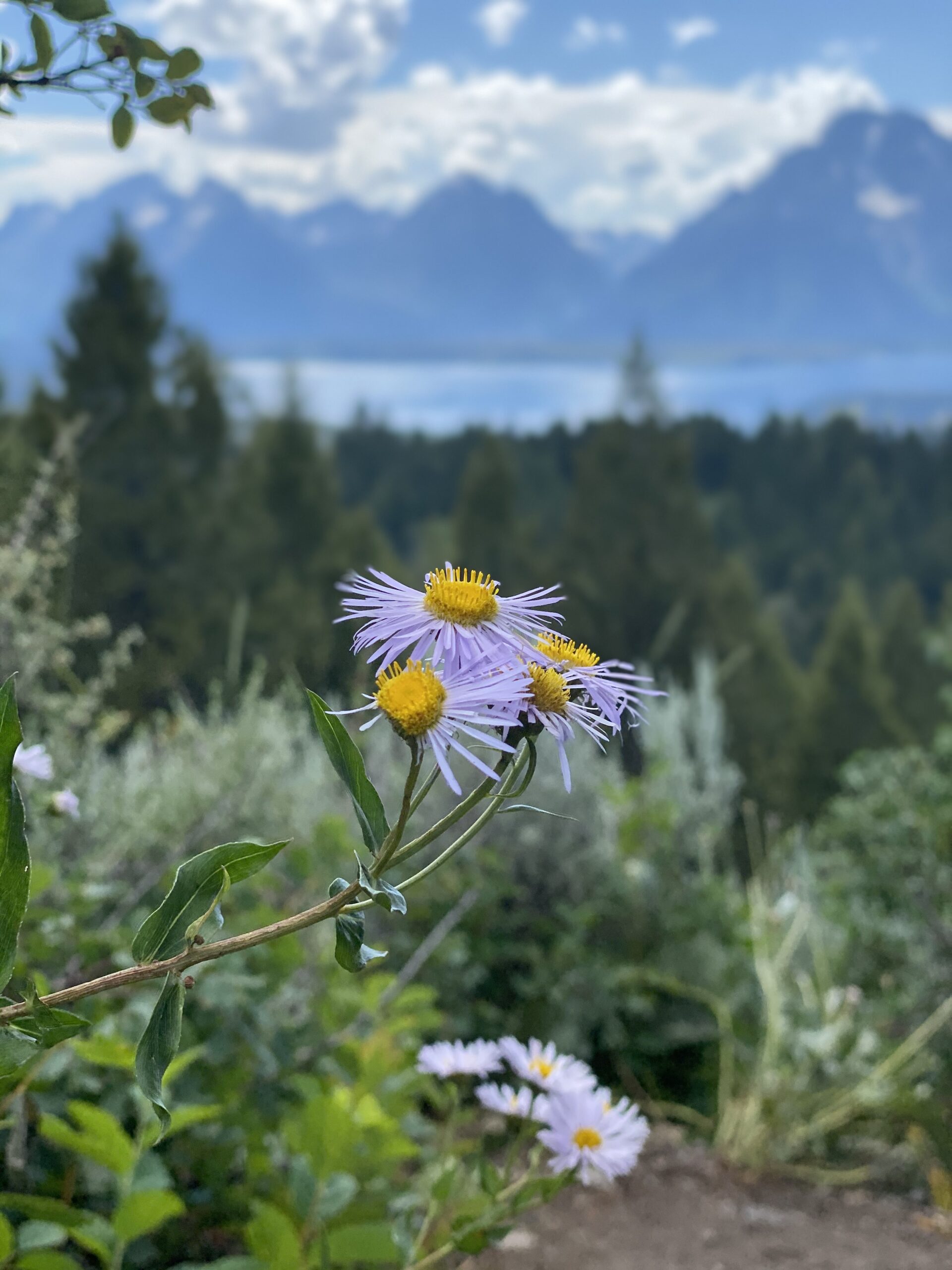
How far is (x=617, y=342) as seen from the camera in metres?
10.6

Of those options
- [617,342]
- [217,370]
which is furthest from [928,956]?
[617,342]

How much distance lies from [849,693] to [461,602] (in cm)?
1159

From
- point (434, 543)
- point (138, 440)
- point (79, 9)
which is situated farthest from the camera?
point (434, 543)

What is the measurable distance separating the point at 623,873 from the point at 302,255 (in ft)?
138

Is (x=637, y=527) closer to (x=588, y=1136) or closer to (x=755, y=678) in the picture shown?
(x=755, y=678)

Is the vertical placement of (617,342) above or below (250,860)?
above

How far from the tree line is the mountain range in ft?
64.8

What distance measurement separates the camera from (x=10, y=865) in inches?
17.5

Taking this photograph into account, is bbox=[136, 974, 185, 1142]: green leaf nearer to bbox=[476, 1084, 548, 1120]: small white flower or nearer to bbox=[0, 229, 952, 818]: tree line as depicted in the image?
bbox=[476, 1084, 548, 1120]: small white flower

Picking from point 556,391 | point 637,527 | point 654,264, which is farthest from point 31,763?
point 654,264

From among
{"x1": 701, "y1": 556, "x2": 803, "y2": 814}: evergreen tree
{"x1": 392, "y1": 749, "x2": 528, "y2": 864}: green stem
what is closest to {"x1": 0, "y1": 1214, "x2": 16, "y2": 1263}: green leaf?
{"x1": 392, "y1": 749, "x2": 528, "y2": 864}: green stem

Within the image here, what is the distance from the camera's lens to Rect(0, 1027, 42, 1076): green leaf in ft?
1.39

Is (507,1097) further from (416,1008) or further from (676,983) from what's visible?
(676,983)

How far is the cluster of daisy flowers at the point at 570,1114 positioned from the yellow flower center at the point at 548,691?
471 mm
